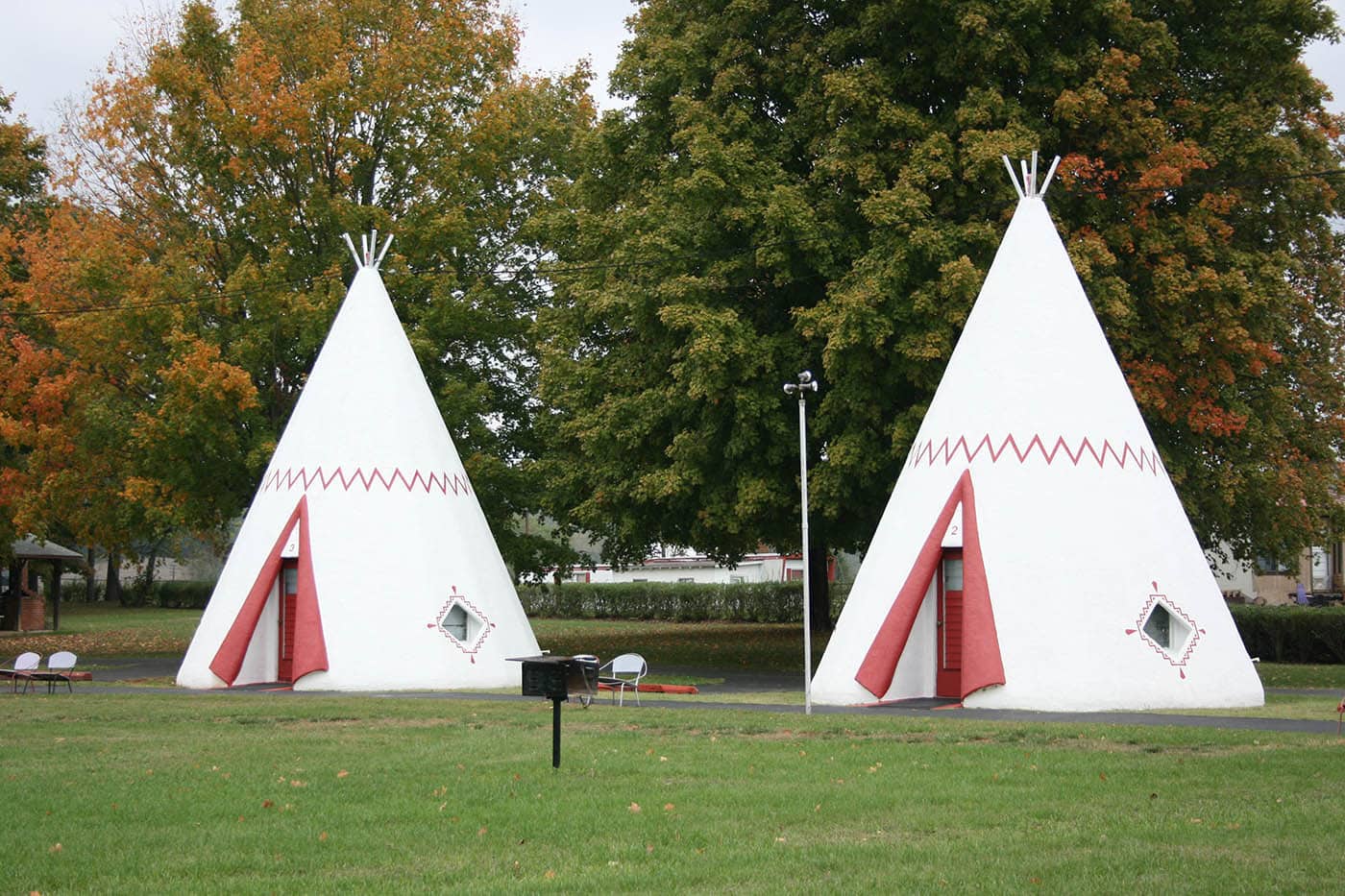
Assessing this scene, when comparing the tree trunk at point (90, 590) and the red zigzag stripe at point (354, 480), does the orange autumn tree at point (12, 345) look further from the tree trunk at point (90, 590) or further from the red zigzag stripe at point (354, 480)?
the tree trunk at point (90, 590)

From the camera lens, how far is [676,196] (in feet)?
Result: 73.2

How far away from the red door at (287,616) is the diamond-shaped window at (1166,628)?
39.0 feet

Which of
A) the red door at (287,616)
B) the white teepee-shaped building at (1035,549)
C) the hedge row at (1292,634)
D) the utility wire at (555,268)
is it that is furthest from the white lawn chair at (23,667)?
the hedge row at (1292,634)

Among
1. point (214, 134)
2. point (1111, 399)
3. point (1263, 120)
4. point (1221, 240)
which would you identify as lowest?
point (1111, 399)

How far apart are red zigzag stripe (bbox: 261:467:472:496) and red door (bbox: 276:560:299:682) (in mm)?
1173

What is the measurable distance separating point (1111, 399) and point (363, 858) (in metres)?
12.5

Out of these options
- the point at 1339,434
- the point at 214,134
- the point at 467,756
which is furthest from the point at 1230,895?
the point at 214,134

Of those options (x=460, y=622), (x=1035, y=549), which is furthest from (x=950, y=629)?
(x=460, y=622)

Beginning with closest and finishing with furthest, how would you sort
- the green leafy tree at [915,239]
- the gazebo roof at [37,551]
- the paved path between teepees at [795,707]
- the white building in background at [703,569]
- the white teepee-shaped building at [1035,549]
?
1. the paved path between teepees at [795,707]
2. the white teepee-shaped building at [1035,549]
3. the green leafy tree at [915,239]
4. the gazebo roof at [37,551]
5. the white building in background at [703,569]

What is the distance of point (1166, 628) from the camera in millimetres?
16547

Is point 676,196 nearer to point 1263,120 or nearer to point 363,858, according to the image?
point 1263,120

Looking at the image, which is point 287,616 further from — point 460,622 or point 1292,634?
point 1292,634

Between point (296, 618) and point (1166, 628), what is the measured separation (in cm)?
1165

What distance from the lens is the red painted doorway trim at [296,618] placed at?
763 inches
